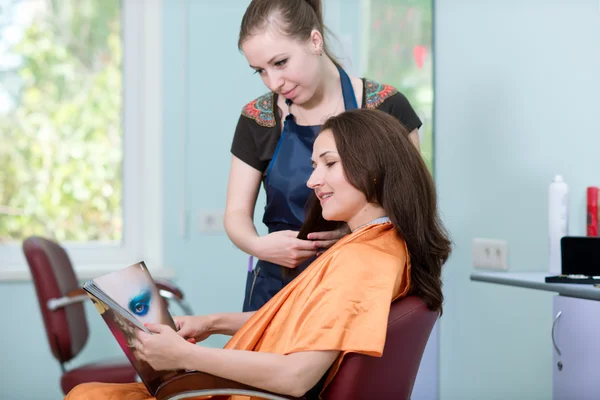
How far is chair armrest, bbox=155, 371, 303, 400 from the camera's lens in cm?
136

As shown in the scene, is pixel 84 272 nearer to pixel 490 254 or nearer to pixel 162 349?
pixel 490 254

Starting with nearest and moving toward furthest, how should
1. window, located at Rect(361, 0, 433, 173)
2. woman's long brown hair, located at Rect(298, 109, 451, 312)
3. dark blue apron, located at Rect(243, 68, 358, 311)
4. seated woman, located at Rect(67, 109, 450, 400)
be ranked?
seated woman, located at Rect(67, 109, 450, 400)
woman's long brown hair, located at Rect(298, 109, 451, 312)
dark blue apron, located at Rect(243, 68, 358, 311)
window, located at Rect(361, 0, 433, 173)

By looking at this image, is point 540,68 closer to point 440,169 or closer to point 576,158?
point 576,158

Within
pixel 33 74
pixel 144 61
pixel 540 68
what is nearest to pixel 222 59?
pixel 144 61

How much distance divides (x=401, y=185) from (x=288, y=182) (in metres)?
0.41

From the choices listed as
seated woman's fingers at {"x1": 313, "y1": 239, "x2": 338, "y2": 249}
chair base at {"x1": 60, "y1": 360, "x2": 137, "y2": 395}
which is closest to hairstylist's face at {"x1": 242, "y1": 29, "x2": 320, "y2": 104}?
seated woman's fingers at {"x1": 313, "y1": 239, "x2": 338, "y2": 249}

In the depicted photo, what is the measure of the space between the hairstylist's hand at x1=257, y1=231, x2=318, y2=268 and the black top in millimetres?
243

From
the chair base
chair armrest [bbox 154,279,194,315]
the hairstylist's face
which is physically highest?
the hairstylist's face

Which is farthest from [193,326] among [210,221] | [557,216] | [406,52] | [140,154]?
[140,154]

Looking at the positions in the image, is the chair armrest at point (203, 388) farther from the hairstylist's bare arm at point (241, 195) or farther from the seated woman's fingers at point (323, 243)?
the hairstylist's bare arm at point (241, 195)

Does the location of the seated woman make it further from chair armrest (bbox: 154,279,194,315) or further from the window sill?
the window sill

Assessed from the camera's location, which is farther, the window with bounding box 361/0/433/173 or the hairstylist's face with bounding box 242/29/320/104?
the window with bounding box 361/0/433/173

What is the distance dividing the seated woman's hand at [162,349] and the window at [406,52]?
1709 mm

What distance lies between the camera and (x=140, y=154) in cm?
376
